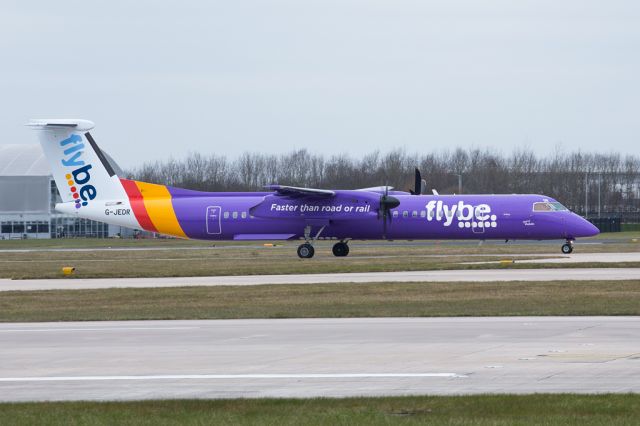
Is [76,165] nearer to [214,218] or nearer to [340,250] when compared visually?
[214,218]

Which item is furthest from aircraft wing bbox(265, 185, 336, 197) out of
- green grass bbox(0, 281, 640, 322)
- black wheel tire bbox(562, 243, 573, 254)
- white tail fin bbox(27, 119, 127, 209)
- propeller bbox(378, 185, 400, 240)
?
green grass bbox(0, 281, 640, 322)

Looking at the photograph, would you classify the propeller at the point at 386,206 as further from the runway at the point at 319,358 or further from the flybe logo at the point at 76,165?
the runway at the point at 319,358

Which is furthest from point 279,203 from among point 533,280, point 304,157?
point 304,157

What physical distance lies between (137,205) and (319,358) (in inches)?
1401

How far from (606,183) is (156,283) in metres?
114

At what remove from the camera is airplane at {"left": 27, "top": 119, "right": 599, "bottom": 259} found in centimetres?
4803

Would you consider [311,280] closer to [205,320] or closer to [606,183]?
[205,320]

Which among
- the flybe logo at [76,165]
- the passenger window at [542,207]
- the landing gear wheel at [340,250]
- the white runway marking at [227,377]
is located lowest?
the landing gear wheel at [340,250]

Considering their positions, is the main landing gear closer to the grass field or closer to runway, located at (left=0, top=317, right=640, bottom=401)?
the grass field

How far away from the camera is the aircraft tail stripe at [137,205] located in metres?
49.5

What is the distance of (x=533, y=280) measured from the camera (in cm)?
3112

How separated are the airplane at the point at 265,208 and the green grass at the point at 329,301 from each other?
1774 cm

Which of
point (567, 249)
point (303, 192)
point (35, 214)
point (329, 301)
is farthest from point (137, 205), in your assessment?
point (35, 214)

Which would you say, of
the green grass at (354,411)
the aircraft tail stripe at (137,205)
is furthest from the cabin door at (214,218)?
the green grass at (354,411)
